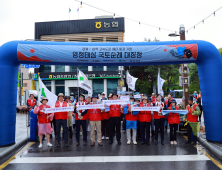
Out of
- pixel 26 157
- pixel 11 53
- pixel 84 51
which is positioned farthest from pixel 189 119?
pixel 11 53

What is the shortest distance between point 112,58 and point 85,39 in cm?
2385

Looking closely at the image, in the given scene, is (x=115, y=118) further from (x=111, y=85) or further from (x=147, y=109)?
(x=111, y=85)

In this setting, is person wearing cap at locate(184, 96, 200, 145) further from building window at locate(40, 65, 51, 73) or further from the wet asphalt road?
building window at locate(40, 65, 51, 73)

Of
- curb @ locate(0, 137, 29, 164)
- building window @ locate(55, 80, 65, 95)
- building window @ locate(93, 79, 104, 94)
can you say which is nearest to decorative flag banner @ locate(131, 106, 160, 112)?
curb @ locate(0, 137, 29, 164)

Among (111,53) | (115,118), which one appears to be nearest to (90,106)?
(115,118)

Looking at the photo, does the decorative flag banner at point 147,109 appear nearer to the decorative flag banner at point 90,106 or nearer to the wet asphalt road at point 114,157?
the decorative flag banner at point 90,106

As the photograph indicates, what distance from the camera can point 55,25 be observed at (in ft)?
102

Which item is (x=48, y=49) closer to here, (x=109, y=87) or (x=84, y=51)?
(x=84, y=51)

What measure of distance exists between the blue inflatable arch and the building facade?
21333 millimetres

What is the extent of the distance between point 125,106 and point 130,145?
1.46m

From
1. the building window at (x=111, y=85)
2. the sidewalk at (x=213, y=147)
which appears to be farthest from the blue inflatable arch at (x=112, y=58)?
the building window at (x=111, y=85)

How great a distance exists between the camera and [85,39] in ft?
100

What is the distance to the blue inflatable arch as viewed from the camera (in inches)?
279

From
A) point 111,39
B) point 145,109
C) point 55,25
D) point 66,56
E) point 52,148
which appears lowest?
point 52,148
